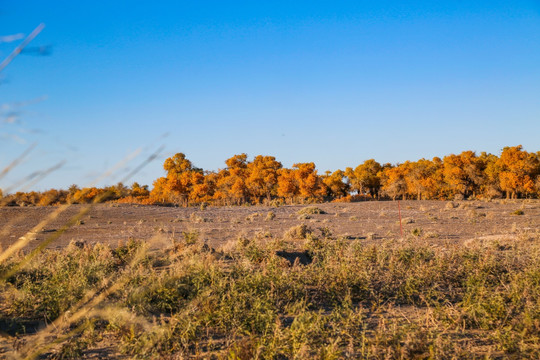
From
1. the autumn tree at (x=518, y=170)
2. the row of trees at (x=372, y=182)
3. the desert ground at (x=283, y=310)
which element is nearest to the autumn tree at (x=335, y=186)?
the row of trees at (x=372, y=182)

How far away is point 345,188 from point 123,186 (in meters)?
60.7

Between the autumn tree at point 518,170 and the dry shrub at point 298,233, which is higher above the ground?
the autumn tree at point 518,170

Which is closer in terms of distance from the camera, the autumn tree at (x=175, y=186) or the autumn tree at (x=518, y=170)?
the autumn tree at (x=518, y=170)

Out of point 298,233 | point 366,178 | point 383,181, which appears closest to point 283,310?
point 298,233

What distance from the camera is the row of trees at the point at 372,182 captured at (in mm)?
44969

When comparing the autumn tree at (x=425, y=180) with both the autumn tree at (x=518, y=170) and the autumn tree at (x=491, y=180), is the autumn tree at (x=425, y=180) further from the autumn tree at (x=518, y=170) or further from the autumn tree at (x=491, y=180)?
the autumn tree at (x=518, y=170)

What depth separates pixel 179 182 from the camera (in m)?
50.6

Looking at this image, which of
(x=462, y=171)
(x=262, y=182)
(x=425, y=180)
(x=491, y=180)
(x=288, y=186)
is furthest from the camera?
(x=262, y=182)

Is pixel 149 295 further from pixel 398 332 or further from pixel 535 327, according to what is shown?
pixel 535 327

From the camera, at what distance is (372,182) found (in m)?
59.0

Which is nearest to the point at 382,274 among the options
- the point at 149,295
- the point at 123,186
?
the point at 149,295

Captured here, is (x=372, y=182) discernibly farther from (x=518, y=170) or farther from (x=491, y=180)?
(x=518, y=170)

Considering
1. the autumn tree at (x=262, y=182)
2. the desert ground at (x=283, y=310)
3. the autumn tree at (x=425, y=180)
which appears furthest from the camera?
the autumn tree at (x=262, y=182)

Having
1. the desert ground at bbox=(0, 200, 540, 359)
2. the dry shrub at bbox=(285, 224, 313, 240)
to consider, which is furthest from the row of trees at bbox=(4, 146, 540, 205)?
the desert ground at bbox=(0, 200, 540, 359)
